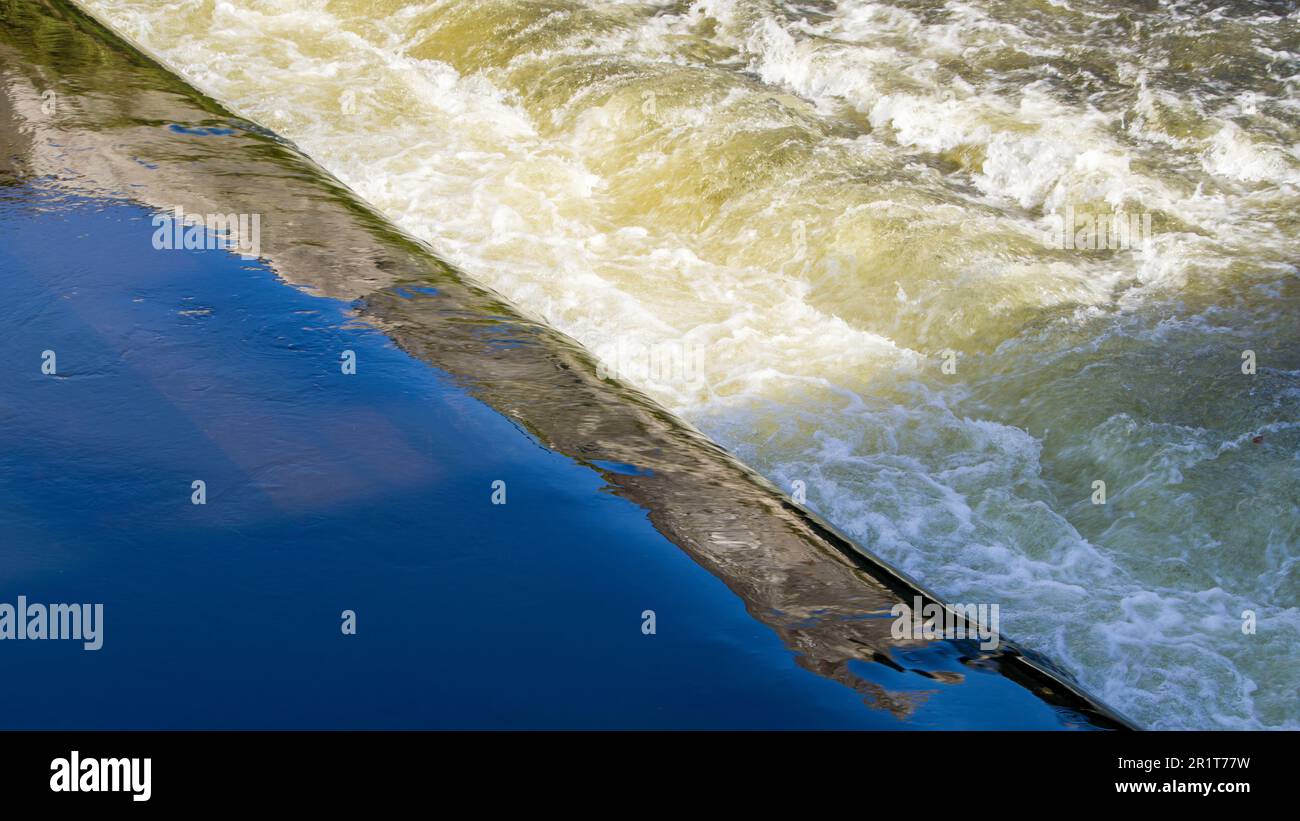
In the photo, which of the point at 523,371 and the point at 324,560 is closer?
the point at 324,560

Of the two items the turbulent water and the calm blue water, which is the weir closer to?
the calm blue water

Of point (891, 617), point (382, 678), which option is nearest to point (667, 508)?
point (891, 617)

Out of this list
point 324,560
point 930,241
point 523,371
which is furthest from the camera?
point 930,241

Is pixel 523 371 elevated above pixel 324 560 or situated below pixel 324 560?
above

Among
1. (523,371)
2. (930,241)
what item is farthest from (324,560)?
(930,241)

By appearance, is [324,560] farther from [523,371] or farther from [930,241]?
[930,241]

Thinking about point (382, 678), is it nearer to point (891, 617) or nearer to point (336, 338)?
point (891, 617)
